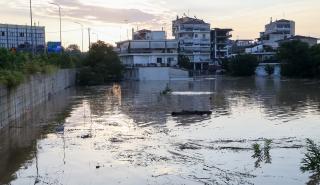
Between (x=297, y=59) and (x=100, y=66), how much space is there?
33134mm

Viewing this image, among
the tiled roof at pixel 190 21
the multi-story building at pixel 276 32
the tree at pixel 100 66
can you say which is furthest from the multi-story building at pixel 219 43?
the tree at pixel 100 66

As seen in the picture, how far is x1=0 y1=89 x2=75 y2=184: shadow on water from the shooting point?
1695 cm

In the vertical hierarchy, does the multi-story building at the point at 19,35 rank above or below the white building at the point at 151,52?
above

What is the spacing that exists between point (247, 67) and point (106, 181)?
3711 inches

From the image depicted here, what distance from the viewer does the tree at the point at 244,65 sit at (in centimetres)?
10446

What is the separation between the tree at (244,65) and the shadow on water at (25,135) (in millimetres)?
71269

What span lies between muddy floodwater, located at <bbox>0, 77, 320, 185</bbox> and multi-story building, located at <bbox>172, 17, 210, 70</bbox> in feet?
296

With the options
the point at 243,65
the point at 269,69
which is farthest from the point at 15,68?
the point at 269,69

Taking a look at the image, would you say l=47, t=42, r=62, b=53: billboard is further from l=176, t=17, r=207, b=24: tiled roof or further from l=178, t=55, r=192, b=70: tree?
l=176, t=17, r=207, b=24: tiled roof

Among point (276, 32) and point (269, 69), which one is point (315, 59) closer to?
point (269, 69)

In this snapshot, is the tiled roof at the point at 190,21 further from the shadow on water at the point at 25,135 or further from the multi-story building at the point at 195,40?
the shadow on water at the point at 25,135

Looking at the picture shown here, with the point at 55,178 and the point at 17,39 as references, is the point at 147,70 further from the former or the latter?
the point at 55,178

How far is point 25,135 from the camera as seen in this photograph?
78.4ft

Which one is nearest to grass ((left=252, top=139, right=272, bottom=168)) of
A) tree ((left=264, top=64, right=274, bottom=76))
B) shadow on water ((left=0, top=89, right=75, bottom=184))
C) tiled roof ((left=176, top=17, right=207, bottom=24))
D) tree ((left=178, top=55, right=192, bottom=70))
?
shadow on water ((left=0, top=89, right=75, bottom=184))
